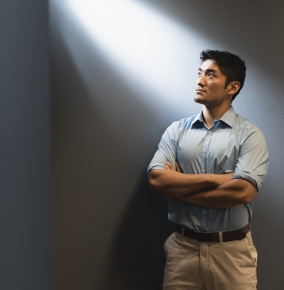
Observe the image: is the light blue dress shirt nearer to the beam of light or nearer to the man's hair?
the man's hair

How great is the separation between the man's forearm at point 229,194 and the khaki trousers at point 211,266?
0.20m

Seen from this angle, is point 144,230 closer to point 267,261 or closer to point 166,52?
point 267,261

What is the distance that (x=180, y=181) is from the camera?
6.85ft

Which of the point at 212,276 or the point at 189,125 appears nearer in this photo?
the point at 212,276

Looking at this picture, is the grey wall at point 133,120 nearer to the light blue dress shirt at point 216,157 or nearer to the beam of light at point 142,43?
the beam of light at point 142,43

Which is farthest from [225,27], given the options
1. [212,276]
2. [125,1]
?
[212,276]

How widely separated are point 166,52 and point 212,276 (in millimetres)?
1132

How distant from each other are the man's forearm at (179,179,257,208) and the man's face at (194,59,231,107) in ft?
1.35

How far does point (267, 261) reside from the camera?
2.64 m

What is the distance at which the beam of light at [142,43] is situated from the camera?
7.08 ft

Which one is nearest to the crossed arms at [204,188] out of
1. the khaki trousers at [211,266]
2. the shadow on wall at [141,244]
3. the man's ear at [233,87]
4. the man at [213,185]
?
the man at [213,185]

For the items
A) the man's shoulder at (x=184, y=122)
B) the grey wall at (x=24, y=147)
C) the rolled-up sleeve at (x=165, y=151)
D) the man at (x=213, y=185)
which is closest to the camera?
the grey wall at (x=24, y=147)

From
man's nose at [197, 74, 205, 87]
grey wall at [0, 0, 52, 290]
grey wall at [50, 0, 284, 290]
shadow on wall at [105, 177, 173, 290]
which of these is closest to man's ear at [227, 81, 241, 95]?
man's nose at [197, 74, 205, 87]

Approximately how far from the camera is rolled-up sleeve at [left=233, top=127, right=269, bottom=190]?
2.04 metres
